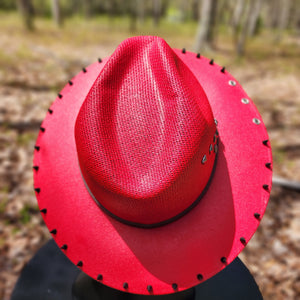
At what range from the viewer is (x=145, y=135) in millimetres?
1006

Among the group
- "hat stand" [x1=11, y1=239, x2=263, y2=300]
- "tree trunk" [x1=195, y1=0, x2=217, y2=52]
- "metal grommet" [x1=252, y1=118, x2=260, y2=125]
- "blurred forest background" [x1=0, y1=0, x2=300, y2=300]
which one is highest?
"metal grommet" [x1=252, y1=118, x2=260, y2=125]

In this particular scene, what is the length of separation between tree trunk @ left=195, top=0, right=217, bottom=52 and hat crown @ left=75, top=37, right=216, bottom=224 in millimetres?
8752

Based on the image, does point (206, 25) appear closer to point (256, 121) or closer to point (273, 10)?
point (256, 121)

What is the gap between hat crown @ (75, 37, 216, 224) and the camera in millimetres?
989

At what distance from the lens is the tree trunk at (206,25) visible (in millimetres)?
8617

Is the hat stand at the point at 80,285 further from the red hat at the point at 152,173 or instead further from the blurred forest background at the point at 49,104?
the blurred forest background at the point at 49,104

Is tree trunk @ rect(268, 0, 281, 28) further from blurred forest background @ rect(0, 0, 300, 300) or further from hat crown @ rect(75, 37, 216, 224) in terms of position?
hat crown @ rect(75, 37, 216, 224)

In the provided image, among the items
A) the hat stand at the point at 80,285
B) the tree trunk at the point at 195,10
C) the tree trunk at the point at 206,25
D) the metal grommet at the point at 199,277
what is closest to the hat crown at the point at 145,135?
the metal grommet at the point at 199,277

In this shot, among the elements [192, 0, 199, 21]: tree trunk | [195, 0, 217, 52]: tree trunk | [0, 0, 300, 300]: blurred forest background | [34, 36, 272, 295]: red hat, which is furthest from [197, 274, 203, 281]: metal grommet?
[192, 0, 199, 21]: tree trunk

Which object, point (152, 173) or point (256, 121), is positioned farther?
point (256, 121)

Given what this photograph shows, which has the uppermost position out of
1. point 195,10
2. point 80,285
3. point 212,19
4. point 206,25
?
point 212,19

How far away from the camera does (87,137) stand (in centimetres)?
104

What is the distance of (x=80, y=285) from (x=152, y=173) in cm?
119

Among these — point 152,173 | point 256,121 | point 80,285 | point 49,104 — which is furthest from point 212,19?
point 152,173
